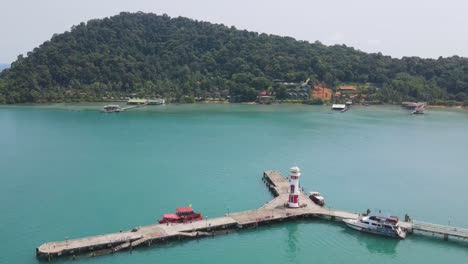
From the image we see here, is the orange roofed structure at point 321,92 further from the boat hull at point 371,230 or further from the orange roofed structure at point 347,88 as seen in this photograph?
the boat hull at point 371,230

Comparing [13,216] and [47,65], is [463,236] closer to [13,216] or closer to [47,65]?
[13,216]

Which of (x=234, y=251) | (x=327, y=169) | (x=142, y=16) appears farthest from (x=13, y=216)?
(x=142, y=16)

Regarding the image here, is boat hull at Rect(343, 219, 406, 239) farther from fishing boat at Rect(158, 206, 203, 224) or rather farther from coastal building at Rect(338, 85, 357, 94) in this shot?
coastal building at Rect(338, 85, 357, 94)

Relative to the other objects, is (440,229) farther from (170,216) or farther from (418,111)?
(418,111)

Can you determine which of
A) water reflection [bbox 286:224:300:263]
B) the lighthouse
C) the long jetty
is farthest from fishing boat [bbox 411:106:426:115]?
water reflection [bbox 286:224:300:263]

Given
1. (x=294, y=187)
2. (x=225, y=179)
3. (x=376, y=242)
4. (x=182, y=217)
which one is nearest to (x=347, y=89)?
(x=225, y=179)

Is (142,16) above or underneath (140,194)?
above

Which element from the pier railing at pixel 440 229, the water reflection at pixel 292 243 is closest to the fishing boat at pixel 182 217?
the water reflection at pixel 292 243
